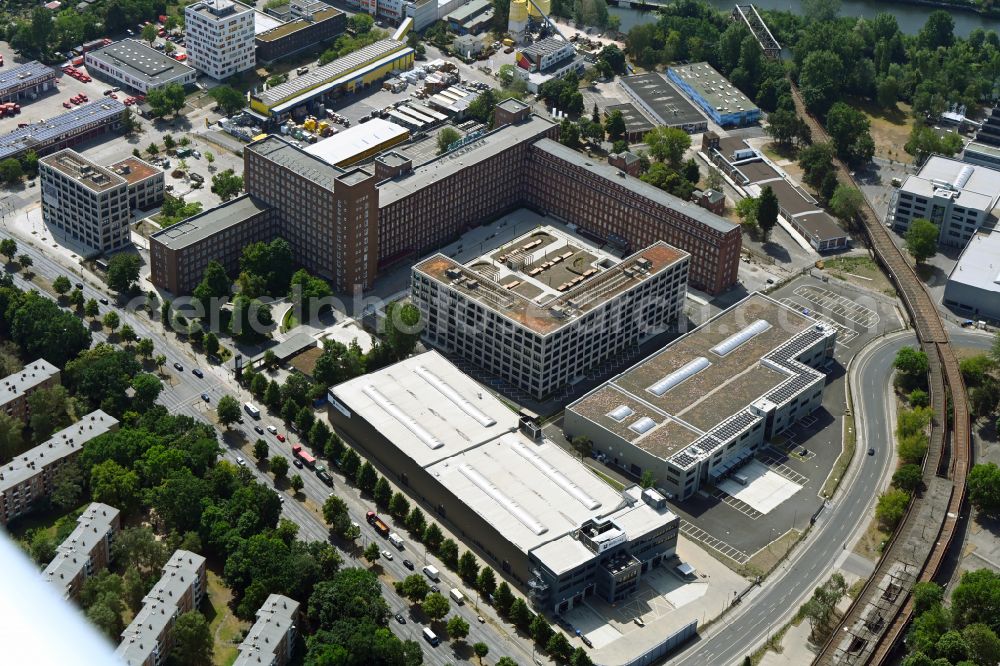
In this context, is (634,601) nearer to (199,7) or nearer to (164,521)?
(164,521)

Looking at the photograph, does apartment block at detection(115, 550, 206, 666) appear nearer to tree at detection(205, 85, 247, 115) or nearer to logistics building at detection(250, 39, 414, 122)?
logistics building at detection(250, 39, 414, 122)

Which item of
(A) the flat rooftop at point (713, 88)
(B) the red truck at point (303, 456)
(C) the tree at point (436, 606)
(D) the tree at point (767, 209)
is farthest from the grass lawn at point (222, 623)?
(A) the flat rooftop at point (713, 88)

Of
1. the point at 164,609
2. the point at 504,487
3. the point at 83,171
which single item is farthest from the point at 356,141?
the point at 164,609

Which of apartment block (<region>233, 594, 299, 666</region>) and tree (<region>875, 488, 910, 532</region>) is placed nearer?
A: apartment block (<region>233, 594, 299, 666</region>)

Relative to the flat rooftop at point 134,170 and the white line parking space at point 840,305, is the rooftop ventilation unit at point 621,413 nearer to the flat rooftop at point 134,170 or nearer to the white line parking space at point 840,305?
the white line parking space at point 840,305

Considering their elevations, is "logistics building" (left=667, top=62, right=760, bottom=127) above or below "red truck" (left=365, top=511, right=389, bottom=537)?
above

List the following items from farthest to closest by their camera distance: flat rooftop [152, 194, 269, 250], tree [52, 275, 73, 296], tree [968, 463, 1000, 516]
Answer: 1. flat rooftop [152, 194, 269, 250]
2. tree [52, 275, 73, 296]
3. tree [968, 463, 1000, 516]

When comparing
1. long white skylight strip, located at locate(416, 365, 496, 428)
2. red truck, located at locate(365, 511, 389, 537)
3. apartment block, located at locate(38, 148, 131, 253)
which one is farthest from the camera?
apartment block, located at locate(38, 148, 131, 253)

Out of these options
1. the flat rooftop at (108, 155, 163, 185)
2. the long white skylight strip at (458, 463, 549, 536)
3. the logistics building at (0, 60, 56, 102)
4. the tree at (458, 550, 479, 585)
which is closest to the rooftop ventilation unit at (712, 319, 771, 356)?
the long white skylight strip at (458, 463, 549, 536)
